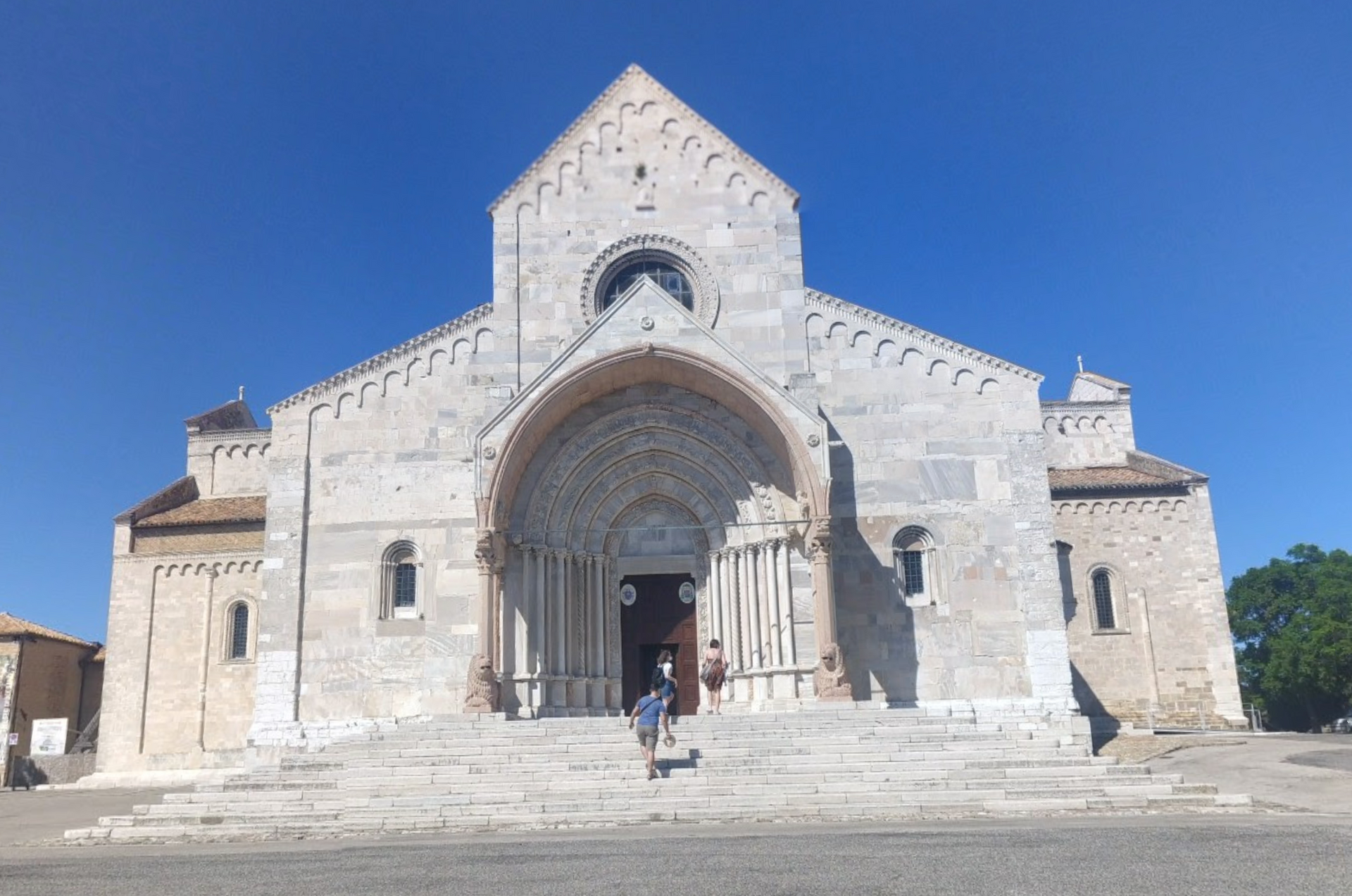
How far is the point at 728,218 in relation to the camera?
77.1 feet

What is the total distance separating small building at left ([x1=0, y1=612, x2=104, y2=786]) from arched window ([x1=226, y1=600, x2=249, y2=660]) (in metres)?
5.95

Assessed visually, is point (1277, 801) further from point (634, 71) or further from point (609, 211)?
point (634, 71)

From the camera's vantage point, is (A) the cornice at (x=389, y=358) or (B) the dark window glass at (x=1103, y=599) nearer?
(A) the cornice at (x=389, y=358)

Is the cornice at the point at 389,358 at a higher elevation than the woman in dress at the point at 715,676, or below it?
higher

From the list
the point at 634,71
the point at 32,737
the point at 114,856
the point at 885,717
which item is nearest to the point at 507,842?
the point at 114,856

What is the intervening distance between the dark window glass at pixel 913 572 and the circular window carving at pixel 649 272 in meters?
6.88

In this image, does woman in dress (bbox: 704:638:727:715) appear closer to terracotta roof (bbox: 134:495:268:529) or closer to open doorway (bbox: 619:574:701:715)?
open doorway (bbox: 619:574:701:715)

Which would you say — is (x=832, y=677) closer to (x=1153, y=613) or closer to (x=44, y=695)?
(x=1153, y=613)

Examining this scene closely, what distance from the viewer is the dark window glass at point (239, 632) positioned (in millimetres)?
28922

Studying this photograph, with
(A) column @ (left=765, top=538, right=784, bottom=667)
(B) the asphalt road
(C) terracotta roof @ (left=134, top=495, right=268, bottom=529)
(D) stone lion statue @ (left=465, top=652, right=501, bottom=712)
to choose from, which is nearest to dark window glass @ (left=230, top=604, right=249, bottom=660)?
(C) terracotta roof @ (left=134, top=495, right=268, bottom=529)

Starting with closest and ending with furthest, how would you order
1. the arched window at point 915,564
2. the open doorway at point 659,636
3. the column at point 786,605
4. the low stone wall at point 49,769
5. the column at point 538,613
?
the column at point 786,605 < the column at point 538,613 < the arched window at point 915,564 < the open doorway at point 659,636 < the low stone wall at point 49,769

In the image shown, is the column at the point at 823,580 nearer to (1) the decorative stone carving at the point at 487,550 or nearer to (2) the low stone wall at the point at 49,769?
(1) the decorative stone carving at the point at 487,550

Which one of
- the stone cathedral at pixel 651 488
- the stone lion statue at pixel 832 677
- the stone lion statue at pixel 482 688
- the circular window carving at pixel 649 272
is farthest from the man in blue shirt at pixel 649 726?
the circular window carving at pixel 649 272

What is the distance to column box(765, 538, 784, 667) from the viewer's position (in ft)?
68.1
